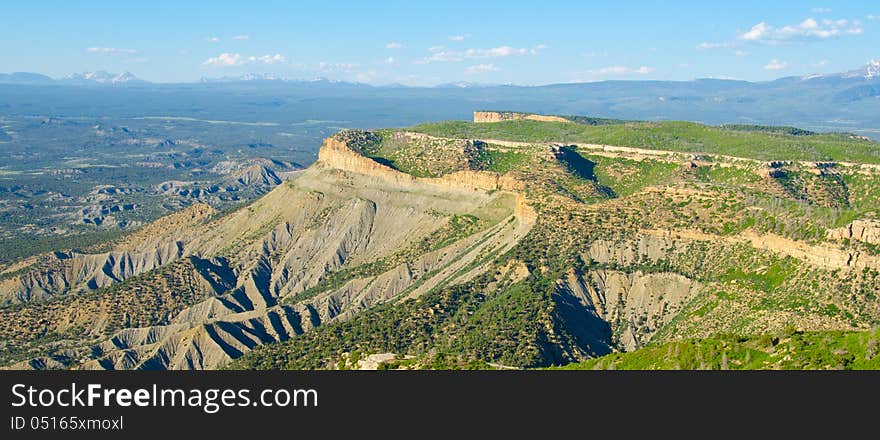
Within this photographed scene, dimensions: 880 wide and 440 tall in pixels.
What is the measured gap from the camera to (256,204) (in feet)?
518

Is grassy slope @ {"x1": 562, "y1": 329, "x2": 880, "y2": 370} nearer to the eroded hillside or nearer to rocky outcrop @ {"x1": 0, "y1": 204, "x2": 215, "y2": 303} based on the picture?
the eroded hillside

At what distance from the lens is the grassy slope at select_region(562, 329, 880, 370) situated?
53.5 m

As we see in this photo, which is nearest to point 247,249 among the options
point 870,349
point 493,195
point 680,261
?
point 493,195

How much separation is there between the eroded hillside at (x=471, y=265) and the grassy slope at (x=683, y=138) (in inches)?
108

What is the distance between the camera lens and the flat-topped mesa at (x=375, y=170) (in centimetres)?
13749

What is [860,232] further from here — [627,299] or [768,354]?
[768,354]

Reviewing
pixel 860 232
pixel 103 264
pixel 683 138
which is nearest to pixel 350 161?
pixel 103 264

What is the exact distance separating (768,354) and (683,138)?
11471 cm

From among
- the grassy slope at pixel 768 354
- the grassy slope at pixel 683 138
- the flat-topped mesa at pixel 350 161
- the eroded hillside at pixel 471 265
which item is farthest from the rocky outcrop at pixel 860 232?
the flat-topped mesa at pixel 350 161

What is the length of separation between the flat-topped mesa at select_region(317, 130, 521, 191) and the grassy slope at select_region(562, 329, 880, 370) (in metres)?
71.4

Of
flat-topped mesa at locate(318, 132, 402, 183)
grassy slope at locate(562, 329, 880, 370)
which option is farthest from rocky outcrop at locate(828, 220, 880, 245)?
flat-topped mesa at locate(318, 132, 402, 183)

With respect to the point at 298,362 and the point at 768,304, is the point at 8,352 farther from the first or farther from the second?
the point at 768,304

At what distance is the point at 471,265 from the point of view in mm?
113562

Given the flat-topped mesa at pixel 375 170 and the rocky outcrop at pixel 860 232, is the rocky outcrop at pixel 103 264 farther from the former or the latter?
the rocky outcrop at pixel 860 232
